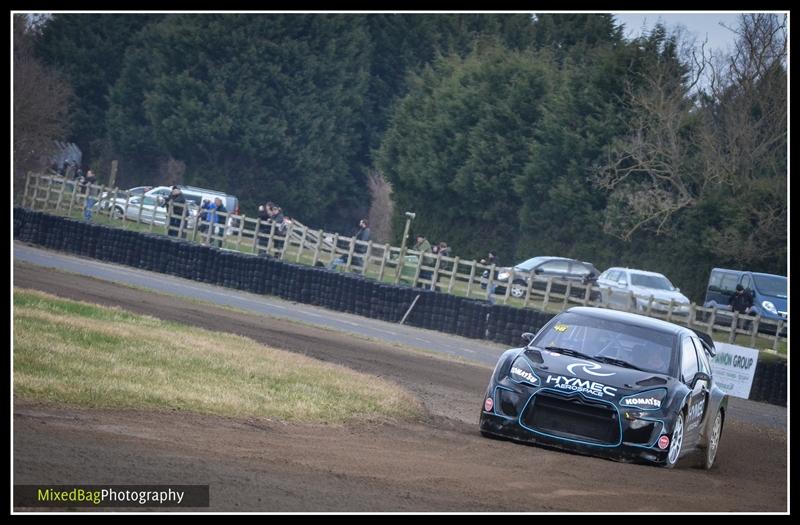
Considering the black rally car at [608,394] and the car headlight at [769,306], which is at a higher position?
the car headlight at [769,306]

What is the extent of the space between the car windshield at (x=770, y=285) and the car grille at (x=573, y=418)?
2758cm

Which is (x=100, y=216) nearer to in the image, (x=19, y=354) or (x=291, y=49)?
(x=291, y=49)

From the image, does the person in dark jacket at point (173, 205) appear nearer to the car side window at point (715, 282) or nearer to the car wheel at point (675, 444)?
the car side window at point (715, 282)

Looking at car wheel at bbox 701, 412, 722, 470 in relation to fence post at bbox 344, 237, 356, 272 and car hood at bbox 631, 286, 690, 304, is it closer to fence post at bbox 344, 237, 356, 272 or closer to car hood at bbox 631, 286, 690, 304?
fence post at bbox 344, 237, 356, 272

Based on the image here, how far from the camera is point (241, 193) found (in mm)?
68938

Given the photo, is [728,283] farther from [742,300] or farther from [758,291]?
[742,300]

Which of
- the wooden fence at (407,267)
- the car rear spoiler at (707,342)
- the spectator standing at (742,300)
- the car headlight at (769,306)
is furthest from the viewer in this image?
the car headlight at (769,306)

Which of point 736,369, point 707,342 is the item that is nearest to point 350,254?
point 736,369

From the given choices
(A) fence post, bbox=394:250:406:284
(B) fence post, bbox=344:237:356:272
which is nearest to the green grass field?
(A) fence post, bbox=394:250:406:284

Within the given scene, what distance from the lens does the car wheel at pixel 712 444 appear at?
38.7 ft

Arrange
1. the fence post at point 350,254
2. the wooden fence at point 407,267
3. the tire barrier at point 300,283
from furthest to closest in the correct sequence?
1. the fence post at point 350,254
2. the wooden fence at point 407,267
3. the tire barrier at point 300,283

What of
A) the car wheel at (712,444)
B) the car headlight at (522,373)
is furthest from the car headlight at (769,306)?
the car headlight at (522,373)

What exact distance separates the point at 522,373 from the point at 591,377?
2.14ft

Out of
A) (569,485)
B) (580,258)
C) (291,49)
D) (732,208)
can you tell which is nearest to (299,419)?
(569,485)
